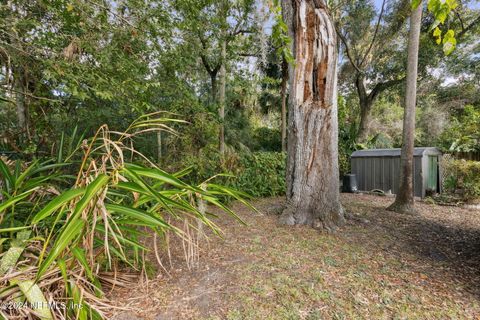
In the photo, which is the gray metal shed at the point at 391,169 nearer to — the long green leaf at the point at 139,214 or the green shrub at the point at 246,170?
the green shrub at the point at 246,170

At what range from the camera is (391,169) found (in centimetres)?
650

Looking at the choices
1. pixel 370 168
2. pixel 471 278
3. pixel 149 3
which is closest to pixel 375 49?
pixel 370 168

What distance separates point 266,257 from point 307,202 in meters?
1.19

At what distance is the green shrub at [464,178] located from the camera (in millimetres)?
5172

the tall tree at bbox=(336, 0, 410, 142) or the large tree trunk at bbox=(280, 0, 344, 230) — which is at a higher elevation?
the tall tree at bbox=(336, 0, 410, 142)

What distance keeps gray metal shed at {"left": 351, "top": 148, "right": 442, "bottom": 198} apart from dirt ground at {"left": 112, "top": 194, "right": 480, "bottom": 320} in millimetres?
3299

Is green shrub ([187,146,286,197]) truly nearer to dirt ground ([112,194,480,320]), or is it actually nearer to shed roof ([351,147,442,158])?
dirt ground ([112,194,480,320])

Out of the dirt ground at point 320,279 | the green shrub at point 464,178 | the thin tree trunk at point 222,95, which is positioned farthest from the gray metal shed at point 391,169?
the thin tree trunk at point 222,95

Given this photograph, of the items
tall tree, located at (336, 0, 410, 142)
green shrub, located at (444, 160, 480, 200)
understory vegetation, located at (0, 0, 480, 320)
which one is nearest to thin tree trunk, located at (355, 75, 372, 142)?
tall tree, located at (336, 0, 410, 142)

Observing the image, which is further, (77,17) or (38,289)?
(77,17)

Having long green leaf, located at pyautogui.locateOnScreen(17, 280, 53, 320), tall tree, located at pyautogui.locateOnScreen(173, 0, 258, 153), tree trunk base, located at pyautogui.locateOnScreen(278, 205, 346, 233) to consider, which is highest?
tall tree, located at pyautogui.locateOnScreen(173, 0, 258, 153)

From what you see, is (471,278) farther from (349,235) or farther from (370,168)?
(370,168)

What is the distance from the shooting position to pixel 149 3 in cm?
392

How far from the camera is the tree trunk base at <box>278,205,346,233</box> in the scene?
3.12 metres
